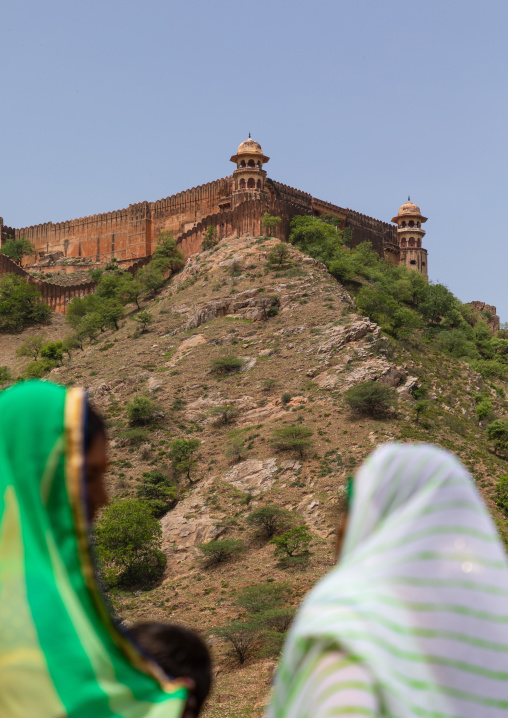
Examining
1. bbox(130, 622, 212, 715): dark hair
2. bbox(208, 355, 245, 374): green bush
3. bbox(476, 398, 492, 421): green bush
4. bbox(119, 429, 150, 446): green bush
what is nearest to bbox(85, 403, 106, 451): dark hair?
bbox(130, 622, 212, 715): dark hair

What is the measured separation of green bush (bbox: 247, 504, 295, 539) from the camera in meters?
21.5

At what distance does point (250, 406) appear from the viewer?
28.0 m

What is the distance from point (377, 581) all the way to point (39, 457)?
0.78m

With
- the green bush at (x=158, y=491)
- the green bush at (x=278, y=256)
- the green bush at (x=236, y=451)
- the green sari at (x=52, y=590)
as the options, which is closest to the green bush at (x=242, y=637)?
the green bush at (x=158, y=491)

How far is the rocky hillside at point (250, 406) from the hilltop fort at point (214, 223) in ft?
5.86

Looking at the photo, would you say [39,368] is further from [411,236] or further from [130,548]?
[411,236]

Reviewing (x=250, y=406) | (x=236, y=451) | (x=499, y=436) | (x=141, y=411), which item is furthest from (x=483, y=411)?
(x=141, y=411)

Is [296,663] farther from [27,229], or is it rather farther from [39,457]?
[27,229]

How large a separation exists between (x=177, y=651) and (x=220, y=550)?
1877 cm

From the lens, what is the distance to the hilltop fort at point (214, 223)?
131 feet

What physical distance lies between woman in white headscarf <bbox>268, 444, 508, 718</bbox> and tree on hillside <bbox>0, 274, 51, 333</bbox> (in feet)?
146

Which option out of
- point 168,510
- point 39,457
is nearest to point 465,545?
point 39,457

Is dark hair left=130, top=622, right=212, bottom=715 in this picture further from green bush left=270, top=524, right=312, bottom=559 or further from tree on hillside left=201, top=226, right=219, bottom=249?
tree on hillside left=201, top=226, right=219, bottom=249

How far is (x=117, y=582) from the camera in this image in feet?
69.1
